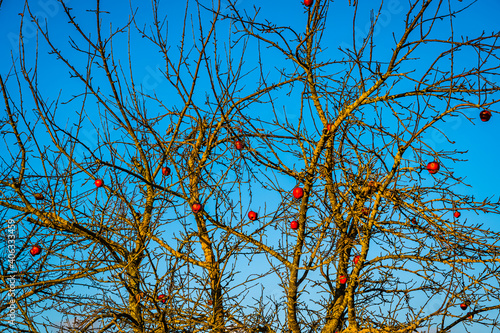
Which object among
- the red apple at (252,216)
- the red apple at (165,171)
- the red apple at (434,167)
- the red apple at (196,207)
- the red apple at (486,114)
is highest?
the red apple at (165,171)

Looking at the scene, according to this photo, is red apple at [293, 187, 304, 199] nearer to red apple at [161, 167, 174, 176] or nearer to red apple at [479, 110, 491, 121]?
red apple at [161, 167, 174, 176]

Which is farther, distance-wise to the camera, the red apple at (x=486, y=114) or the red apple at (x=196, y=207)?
the red apple at (x=196, y=207)

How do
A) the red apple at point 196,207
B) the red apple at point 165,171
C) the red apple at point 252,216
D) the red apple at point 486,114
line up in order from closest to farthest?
the red apple at point 486,114 < the red apple at point 196,207 < the red apple at point 252,216 < the red apple at point 165,171

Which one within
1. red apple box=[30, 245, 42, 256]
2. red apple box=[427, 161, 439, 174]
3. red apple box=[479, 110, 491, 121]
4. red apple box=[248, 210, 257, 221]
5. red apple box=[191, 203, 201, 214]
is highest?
red apple box=[479, 110, 491, 121]

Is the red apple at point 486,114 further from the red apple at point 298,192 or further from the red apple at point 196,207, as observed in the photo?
the red apple at point 196,207

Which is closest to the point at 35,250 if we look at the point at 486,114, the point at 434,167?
the point at 434,167

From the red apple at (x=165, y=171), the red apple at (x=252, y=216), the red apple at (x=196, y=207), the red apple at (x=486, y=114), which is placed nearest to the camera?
the red apple at (x=486, y=114)

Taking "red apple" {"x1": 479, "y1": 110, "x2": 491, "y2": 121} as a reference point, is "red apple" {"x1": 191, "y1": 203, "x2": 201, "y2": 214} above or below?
below

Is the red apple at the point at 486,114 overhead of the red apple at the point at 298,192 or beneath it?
overhead

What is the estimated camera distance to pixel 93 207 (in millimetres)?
5129

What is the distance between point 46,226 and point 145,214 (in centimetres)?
120

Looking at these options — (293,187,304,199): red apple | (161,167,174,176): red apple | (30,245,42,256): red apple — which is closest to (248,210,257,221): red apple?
(293,187,304,199): red apple

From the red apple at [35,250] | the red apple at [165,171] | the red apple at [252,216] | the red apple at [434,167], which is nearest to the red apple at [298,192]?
the red apple at [252,216]

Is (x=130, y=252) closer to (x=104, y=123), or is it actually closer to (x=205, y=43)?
(x=104, y=123)
